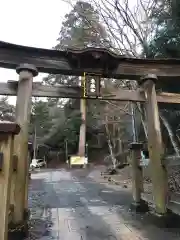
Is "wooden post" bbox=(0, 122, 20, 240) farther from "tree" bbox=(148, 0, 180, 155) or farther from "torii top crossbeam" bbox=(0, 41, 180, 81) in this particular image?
"tree" bbox=(148, 0, 180, 155)

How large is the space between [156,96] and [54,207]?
4.14 metres

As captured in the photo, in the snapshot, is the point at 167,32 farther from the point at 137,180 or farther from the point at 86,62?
the point at 137,180

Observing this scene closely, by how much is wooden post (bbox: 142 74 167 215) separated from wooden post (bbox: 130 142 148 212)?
867 millimetres

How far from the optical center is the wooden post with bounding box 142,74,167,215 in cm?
Result: 522

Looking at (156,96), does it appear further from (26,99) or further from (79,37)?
(79,37)

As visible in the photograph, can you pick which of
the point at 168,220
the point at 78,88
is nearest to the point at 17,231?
the point at 168,220

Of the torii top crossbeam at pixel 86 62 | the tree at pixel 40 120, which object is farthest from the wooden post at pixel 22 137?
the tree at pixel 40 120

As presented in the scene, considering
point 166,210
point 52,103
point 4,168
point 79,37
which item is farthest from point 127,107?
point 52,103

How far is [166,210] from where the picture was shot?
5.12 m

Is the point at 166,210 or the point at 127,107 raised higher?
the point at 127,107

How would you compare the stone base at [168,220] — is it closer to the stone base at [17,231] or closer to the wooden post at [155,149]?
the wooden post at [155,149]

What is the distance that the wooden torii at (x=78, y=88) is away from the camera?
4906 millimetres

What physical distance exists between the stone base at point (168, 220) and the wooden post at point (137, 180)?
1210mm

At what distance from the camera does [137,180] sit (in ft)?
21.3
